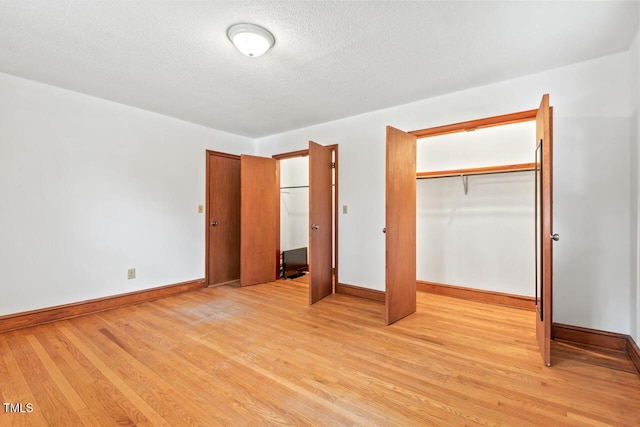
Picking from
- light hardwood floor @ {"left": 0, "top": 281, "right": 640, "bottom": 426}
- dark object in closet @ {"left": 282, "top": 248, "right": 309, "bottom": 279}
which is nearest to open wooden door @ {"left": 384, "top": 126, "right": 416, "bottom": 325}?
light hardwood floor @ {"left": 0, "top": 281, "right": 640, "bottom": 426}

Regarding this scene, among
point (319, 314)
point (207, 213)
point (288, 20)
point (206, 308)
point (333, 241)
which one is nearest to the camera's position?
point (288, 20)

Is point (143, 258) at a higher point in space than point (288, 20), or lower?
lower

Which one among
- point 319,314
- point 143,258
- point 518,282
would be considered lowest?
point 319,314

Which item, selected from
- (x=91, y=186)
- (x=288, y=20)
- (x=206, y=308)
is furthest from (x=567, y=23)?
(x=91, y=186)

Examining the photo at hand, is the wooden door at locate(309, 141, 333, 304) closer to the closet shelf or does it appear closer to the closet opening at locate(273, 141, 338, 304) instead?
the closet opening at locate(273, 141, 338, 304)

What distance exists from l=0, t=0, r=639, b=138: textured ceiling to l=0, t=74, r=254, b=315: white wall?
365 mm

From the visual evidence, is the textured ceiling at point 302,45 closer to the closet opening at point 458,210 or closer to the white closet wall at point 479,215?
the closet opening at point 458,210

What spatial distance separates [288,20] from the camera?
71.7 inches

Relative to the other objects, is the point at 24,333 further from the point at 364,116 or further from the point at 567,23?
the point at 567,23

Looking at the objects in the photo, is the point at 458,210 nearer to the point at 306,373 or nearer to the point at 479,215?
the point at 479,215

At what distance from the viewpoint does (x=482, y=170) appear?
3234mm

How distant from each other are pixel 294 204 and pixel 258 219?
145cm

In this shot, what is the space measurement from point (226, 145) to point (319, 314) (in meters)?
2.96

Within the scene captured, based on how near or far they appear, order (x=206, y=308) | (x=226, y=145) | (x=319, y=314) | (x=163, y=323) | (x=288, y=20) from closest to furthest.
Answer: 1. (x=288, y=20)
2. (x=163, y=323)
3. (x=319, y=314)
4. (x=206, y=308)
5. (x=226, y=145)
